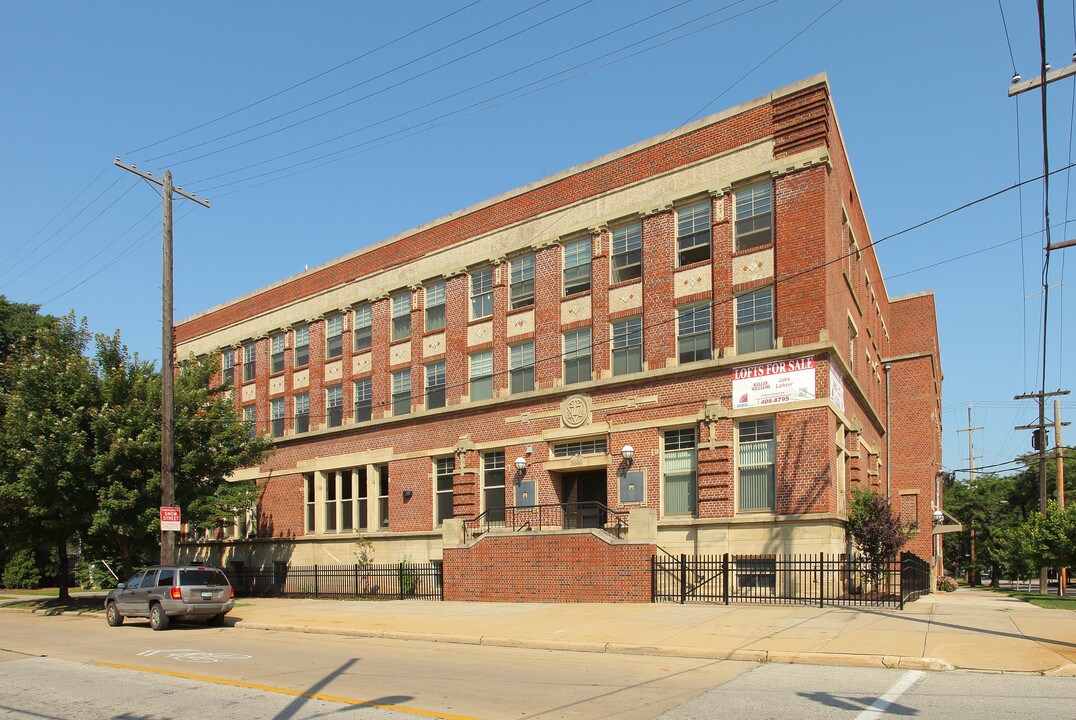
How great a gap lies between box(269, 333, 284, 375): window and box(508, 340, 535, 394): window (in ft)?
49.1

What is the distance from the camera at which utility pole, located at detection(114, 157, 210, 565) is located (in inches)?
1033

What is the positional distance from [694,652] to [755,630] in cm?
251

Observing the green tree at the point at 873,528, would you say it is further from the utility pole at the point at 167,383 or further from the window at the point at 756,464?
the utility pole at the point at 167,383

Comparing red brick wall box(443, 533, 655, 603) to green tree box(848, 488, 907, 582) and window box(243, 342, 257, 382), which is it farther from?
window box(243, 342, 257, 382)

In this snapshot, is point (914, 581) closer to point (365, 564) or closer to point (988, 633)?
point (988, 633)

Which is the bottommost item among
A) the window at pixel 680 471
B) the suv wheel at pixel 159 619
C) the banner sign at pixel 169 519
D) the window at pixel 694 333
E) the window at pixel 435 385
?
the suv wheel at pixel 159 619

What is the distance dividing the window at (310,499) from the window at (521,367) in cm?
1240

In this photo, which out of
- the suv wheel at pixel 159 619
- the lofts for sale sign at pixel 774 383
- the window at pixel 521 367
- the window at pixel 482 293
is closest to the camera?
the suv wheel at pixel 159 619

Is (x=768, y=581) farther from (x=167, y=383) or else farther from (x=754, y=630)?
(x=167, y=383)

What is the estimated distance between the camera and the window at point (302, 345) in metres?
39.9

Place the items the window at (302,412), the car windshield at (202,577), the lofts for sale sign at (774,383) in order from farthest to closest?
the window at (302,412), the lofts for sale sign at (774,383), the car windshield at (202,577)

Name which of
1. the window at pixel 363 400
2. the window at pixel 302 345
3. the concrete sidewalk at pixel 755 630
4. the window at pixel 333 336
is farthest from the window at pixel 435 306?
the concrete sidewalk at pixel 755 630

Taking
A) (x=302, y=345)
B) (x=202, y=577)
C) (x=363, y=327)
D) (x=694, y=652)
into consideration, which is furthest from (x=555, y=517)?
(x=302, y=345)

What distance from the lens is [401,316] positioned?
3581 centimetres
